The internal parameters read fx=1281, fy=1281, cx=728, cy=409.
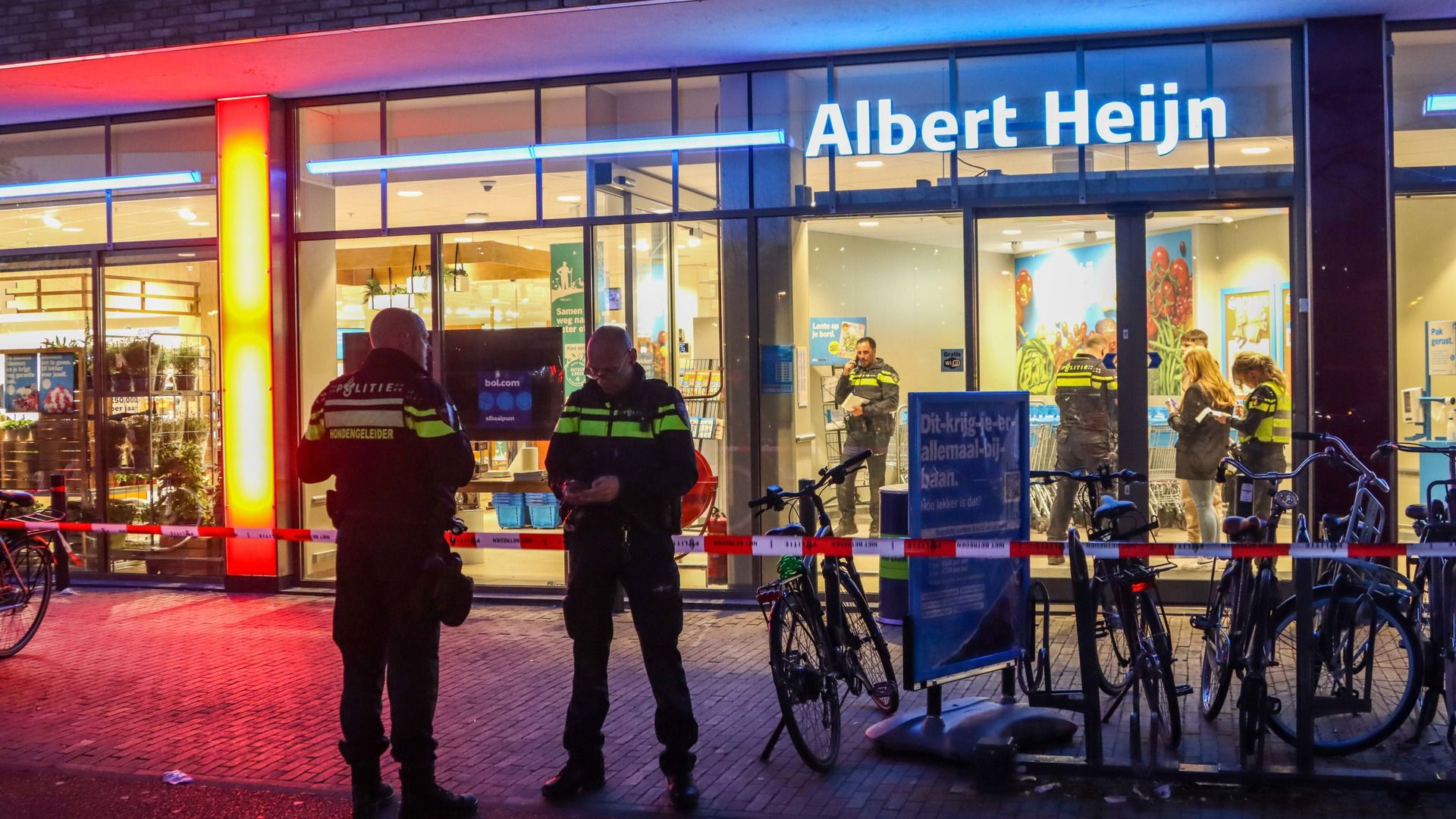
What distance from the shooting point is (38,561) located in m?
8.90

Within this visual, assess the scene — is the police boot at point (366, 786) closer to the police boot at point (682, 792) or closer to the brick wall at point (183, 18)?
the police boot at point (682, 792)

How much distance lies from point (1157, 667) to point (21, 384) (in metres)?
10.8

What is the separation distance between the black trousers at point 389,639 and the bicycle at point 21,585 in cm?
459

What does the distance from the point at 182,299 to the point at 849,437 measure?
6146mm

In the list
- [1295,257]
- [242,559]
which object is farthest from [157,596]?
[1295,257]

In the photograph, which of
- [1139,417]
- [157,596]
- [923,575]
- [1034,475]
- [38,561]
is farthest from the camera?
[157,596]

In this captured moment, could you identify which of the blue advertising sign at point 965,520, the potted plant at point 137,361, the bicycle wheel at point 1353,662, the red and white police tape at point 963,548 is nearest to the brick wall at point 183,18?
the potted plant at point 137,361

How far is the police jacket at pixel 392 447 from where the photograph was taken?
525cm

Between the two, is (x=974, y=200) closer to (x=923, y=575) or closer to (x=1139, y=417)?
(x=1139, y=417)

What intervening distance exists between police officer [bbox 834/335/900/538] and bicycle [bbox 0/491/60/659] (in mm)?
5807

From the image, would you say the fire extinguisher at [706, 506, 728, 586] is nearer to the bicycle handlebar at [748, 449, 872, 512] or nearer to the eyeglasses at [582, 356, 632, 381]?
the bicycle handlebar at [748, 449, 872, 512]

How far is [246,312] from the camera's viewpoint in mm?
11031

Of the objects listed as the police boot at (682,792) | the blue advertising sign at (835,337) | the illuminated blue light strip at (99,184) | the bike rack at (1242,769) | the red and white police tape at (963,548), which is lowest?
the police boot at (682,792)

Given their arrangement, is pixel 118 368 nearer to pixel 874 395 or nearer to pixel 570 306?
pixel 570 306
